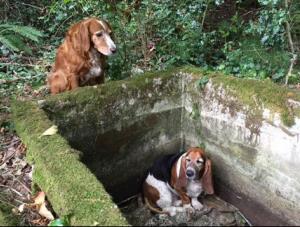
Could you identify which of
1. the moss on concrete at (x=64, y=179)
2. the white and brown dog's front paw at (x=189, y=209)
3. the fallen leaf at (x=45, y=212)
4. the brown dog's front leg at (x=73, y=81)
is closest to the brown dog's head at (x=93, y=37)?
the brown dog's front leg at (x=73, y=81)

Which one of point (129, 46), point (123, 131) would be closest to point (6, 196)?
point (123, 131)

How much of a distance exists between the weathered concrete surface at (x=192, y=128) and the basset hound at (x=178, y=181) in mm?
298

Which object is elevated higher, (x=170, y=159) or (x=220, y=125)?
(x=220, y=125)

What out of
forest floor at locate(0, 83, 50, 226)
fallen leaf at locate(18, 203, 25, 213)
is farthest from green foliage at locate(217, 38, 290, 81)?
fallen leaf at locate(18, 203, 25, 213)

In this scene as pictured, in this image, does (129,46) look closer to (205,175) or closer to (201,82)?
(201,82)


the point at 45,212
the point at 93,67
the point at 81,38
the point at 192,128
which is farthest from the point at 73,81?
the point at 45,212

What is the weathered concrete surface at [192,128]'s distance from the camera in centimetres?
430

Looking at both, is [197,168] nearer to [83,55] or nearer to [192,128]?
[192,128]

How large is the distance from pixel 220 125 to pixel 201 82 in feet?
1.77

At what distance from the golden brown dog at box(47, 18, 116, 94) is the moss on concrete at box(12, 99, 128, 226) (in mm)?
1279

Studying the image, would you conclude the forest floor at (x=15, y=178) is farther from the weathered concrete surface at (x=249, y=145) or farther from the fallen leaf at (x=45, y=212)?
the weathered concrete surface at (x=249, y=145)

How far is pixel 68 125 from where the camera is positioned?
4270 millimetres

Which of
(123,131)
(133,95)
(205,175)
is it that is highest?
(133,95)

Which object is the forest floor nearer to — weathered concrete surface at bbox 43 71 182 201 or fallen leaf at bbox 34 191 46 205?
fallen leaf at bbox 34 191 46 205
